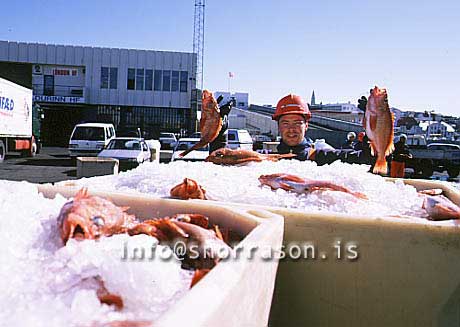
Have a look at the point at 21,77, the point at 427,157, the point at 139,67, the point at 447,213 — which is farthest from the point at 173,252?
the point at 139,67

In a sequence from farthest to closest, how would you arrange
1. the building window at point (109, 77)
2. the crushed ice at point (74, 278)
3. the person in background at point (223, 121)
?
the building window at point (109, 77), the person in background at point (223, 121), the crushed ice at point (74, 278)

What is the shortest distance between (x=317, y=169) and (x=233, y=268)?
2.32 meters

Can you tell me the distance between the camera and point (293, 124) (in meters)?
5.05

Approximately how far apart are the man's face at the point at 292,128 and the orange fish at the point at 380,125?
1.19 meters

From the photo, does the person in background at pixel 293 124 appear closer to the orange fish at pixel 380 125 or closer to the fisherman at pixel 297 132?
the fisherman at pixel 297 132

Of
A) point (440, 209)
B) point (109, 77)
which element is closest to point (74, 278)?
point (440, 209)

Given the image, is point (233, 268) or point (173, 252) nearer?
point (233, 268)

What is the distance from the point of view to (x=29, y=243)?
1729mm

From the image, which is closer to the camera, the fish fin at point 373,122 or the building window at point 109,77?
the fish fin at point 373,122

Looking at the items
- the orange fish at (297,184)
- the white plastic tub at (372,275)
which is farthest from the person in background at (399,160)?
the white plastic tub at (372,275)

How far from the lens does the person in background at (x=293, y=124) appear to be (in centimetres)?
489

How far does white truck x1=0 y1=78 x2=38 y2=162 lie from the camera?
64.9ft

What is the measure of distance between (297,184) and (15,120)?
2126 centimetres

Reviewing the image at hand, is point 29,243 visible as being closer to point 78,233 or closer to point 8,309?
point 78,233
